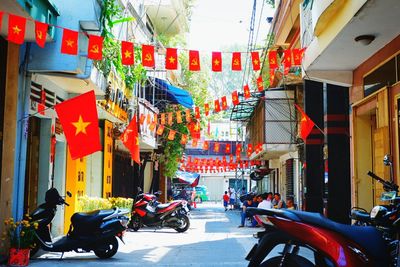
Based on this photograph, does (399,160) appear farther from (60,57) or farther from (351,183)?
(60,57)

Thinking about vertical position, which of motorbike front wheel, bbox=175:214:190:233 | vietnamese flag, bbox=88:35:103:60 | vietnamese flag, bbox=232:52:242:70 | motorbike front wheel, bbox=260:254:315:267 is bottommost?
motorbike front wheel, bbox=175:214:190:233

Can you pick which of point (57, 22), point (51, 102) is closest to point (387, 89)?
point (57, 22)

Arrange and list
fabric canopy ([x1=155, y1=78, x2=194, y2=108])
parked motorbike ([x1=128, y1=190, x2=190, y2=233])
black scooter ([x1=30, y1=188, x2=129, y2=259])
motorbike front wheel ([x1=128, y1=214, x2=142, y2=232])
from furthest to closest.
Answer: fabric canopy ([x1=155, y1=78, x2=194, y2=108])
motorbike front wheel ([x1=128, y1=214, x2=142, y2=232])
parked motorbike ([x1=128, y1=190, x2=190, y2=233])
black scooter ([x1=30, y1=188, x2=129, y2=259])

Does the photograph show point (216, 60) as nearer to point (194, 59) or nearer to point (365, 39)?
point (194, 59)

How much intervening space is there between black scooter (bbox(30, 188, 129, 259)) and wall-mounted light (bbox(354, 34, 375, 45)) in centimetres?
550

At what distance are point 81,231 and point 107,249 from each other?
0.65m

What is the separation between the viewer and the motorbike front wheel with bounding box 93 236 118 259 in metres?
10.6

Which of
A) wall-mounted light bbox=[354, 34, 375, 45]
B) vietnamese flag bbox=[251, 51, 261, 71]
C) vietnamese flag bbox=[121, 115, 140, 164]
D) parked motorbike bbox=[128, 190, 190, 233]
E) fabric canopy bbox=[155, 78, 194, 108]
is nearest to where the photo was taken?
wall-mounted light bbox=[354, 34, 375, 45]

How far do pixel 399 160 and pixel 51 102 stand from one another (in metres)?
7.35

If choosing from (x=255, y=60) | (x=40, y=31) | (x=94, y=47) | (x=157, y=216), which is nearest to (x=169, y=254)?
(x=94, y=47)

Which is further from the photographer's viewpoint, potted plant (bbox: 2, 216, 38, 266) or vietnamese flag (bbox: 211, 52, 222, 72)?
vietnamese flag (bbox: 211, 52, 222, 72)

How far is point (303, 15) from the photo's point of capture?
472 inches

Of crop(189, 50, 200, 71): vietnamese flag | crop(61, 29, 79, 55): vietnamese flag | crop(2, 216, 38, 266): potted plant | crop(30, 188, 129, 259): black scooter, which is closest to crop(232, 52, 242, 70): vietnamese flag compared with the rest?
crop(189, 50, 200, 71): vietnamese flag

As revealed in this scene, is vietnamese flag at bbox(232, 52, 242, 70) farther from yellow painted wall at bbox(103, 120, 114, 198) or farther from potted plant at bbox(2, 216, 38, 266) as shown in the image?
potted plant at bbox(2, 216, 38, 266)
